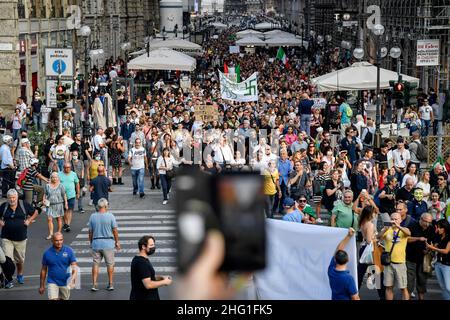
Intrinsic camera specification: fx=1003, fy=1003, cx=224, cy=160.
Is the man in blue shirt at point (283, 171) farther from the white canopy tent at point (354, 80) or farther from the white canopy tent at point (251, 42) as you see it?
the white canopy tent at point (251, 42)

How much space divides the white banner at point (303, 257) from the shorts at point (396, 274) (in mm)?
1028

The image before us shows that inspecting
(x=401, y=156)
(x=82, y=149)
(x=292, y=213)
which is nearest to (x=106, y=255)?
(x=292, y=213)

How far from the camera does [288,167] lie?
64.4ft

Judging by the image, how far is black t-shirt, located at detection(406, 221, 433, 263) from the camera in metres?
12.6

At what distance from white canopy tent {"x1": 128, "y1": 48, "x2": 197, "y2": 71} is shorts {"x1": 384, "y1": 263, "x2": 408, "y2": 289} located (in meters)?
29.8

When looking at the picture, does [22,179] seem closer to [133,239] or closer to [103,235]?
[133,239]

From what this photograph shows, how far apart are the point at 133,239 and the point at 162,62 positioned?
81.4ft

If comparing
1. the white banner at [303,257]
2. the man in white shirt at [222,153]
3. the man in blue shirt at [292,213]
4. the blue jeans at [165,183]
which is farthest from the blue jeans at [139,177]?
the white banner at [303,257]

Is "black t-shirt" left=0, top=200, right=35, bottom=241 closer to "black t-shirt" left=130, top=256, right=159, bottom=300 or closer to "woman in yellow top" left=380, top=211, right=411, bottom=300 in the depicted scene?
"black t-shirt" left=130, top=256, right=159, bottom=300

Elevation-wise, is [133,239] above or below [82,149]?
below

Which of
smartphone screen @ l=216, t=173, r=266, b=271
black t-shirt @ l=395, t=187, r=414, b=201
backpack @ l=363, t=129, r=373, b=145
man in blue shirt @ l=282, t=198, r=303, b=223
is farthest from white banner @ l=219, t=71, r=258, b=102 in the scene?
smartphone screen @ l=216, t=173, r=266, b=271

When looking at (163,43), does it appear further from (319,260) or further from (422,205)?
(319,260)
